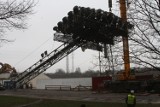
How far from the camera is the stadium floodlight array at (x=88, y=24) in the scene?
4417 centimetres

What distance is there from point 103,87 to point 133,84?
24.3 ft

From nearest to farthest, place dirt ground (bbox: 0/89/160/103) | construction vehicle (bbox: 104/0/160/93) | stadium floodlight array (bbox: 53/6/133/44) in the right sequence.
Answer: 1. dirt ground (bbox: 0/89/160/103)
2. stadium floodlight array (bbox: 53/6/133/44)
3. construction vehicle (bbox: 104/0/160/93)

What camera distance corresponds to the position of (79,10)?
46.0 metres

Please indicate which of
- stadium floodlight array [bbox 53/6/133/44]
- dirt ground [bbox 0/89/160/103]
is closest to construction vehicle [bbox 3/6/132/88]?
stadium floodlight array [bbox 53/6/133/44]

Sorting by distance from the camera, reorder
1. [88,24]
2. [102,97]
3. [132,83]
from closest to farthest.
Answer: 1. [102,97]
2. [132,83]
3. [88,24]

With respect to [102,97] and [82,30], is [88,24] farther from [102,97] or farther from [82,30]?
[102,97]

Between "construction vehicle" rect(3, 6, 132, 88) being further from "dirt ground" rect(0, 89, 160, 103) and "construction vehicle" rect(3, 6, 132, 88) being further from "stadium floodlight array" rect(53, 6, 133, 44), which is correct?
"dirt ground" rect(0, 89, 160, 103)

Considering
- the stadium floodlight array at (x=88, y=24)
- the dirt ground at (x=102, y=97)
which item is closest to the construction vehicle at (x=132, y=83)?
the dirt ground at (x=102, y=97)

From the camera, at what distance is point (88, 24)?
155 ft

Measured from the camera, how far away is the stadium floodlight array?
44.2 metres

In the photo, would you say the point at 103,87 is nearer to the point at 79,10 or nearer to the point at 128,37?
the point at 79,10

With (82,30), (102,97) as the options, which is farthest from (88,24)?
(102,97)

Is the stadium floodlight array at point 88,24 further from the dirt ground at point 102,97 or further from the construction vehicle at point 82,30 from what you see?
the dirt ground at point 102,97

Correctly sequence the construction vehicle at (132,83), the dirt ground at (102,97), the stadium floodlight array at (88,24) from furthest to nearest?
the construction vehicle at (132,83)
the stadium floodlight array at (88,24)
the dirt ground at (102,97)
